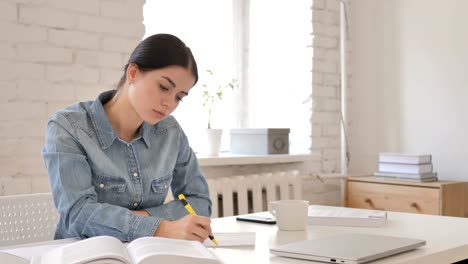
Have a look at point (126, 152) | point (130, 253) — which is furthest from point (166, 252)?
point (126, 152)

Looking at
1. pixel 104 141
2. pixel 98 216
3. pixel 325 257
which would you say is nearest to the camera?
pixel 325 257

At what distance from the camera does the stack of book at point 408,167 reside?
116 inches

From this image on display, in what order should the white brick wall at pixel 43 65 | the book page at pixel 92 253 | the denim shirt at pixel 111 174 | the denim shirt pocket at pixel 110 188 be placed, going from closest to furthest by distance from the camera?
1. the book page at pixel 92 253
2. the denim shirt at pixel 111 174
3. the denim shirt pocket at pixel 110 188
4. the white brick wall at pixel 43 65

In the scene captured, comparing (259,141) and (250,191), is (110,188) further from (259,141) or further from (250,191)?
(259,141)

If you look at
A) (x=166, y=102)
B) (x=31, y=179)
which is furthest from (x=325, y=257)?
(x=31, y=179)

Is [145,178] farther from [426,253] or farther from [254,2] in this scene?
[254,2]

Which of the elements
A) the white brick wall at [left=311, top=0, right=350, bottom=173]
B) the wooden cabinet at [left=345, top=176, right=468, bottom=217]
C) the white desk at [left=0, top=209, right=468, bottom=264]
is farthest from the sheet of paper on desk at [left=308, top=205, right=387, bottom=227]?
the white brick wall at [left=311, top=0, right=350, bottom=173]

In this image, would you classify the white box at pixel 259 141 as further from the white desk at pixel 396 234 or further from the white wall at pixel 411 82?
the white desk at pixel 396 234

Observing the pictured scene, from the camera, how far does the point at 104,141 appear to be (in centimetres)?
159

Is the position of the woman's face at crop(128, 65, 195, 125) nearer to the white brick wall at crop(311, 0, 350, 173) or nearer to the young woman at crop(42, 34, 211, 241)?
the young woman at crop(42, 34, 211, 241)

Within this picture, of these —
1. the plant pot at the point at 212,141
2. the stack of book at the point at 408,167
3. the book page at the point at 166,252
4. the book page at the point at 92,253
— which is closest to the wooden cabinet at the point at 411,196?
the stack of book at the point at 408,167

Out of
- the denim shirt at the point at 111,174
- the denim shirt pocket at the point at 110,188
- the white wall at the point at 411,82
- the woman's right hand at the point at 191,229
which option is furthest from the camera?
the white wall at the point at 411,82

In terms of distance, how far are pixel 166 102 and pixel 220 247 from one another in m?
0.47

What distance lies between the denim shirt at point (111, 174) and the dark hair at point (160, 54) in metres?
0.17
